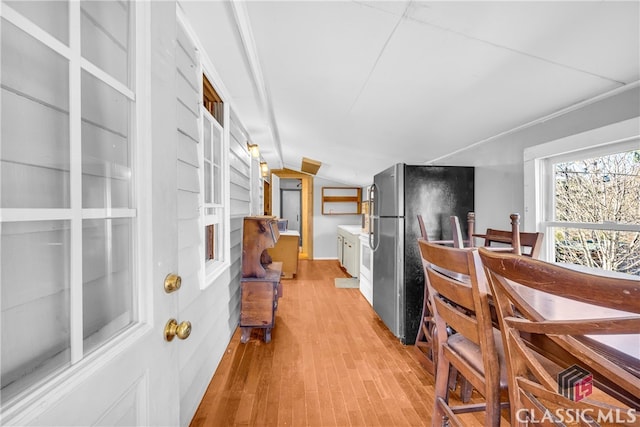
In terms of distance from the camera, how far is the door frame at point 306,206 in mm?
7055

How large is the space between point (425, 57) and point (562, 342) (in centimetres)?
161

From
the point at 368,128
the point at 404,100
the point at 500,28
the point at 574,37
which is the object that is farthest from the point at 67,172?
the point at 368,128

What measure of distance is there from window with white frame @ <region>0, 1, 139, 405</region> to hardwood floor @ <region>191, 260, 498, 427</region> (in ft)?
4.63

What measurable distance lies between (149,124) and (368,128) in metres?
2.63

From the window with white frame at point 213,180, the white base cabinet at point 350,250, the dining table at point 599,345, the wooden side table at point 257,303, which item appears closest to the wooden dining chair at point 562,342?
the dining table at point 599,345

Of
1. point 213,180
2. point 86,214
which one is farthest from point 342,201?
point 86,214

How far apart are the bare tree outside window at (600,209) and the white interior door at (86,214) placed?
226 cm

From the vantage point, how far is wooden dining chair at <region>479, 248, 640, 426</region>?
49 cm

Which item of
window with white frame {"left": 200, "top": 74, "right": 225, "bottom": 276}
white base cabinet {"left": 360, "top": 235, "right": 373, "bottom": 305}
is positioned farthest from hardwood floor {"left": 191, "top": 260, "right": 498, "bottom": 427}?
window with white frame {"left": 200, "top": 74, "right": 225, "bottom": 276}

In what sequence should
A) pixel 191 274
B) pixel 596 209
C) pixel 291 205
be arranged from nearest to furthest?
pixel 191 274
pixel 596 209
pixel 291 205

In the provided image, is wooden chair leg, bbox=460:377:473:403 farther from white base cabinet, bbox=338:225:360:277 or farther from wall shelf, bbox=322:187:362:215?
wall shelf, bbox=322:187:362:215

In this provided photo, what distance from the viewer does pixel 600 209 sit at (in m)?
1.68

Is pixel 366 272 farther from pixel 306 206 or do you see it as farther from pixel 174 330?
pixel 306 206

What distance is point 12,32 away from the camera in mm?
476
